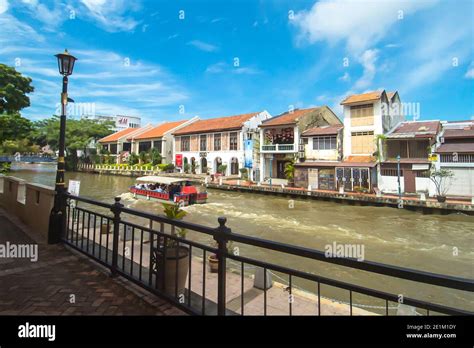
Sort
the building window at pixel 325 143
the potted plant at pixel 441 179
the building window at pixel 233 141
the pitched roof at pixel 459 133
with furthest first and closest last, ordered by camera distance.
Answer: the building window at pixel 233 141 → the building window at pixel 325 143 → the pitched roof at pixel 459 133 → the potted plant at pixel 441 179

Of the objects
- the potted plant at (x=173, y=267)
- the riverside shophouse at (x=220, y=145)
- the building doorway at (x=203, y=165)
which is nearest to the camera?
the potted plant at (x=173, y=267)

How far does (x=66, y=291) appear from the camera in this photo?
360 centimetres

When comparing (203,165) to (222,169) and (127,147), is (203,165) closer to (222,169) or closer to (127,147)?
(222,169)

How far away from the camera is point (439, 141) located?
2153 cm

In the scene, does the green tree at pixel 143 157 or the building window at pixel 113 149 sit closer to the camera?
the green tree at pixel 143 157

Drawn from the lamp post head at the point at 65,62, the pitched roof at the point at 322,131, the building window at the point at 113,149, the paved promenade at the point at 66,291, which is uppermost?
the building window at the point at 113,149

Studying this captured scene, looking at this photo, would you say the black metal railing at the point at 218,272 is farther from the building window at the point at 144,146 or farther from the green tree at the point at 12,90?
the building window at the point at 144,146

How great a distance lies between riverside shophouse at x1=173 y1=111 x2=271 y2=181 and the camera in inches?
1342

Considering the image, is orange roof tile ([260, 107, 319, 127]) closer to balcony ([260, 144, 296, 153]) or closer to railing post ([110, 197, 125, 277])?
balcony ([260, 144, 296, 153])

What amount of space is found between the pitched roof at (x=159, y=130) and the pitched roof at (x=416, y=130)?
33.4 meters

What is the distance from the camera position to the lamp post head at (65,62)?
→ 19.3ft

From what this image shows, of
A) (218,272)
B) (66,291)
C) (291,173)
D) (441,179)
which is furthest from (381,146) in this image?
(66,291)

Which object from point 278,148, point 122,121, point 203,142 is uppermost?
point 122,121

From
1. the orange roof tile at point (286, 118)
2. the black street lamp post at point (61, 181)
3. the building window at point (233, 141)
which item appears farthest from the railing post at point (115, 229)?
the building window at point (233, 141)
